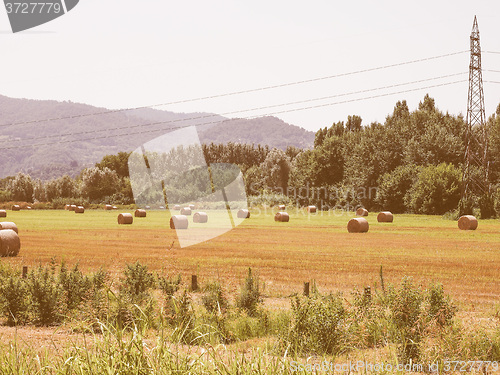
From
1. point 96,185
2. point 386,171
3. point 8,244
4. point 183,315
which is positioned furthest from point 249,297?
point 96,185

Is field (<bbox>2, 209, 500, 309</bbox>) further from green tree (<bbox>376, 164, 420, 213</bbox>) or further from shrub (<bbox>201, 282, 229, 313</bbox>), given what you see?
green tree (<bbox>376, 164, 420, 213</bbox>)

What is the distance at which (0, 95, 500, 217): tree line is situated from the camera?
76.6m

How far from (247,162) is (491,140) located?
8970 cm

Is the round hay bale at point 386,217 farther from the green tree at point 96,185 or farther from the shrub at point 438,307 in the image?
the green tree at point 96,185

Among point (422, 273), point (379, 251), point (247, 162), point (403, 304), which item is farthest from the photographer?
point (247, 162)

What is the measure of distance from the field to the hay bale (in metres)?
0.74

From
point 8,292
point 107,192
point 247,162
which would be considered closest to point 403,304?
point 8,292

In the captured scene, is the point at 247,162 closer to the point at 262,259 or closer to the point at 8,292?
the point at 262,259

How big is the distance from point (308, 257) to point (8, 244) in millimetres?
15695

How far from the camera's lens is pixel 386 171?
9012 centimetres

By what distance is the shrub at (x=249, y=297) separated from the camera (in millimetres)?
15547

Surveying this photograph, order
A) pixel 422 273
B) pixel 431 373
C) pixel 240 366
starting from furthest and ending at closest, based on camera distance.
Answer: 1. pixel 422 273
2. pixel 431 373
3. pixel 240 366

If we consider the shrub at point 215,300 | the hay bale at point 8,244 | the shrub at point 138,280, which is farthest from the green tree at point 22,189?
the shrub at point 215,300

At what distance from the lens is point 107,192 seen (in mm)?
126375
